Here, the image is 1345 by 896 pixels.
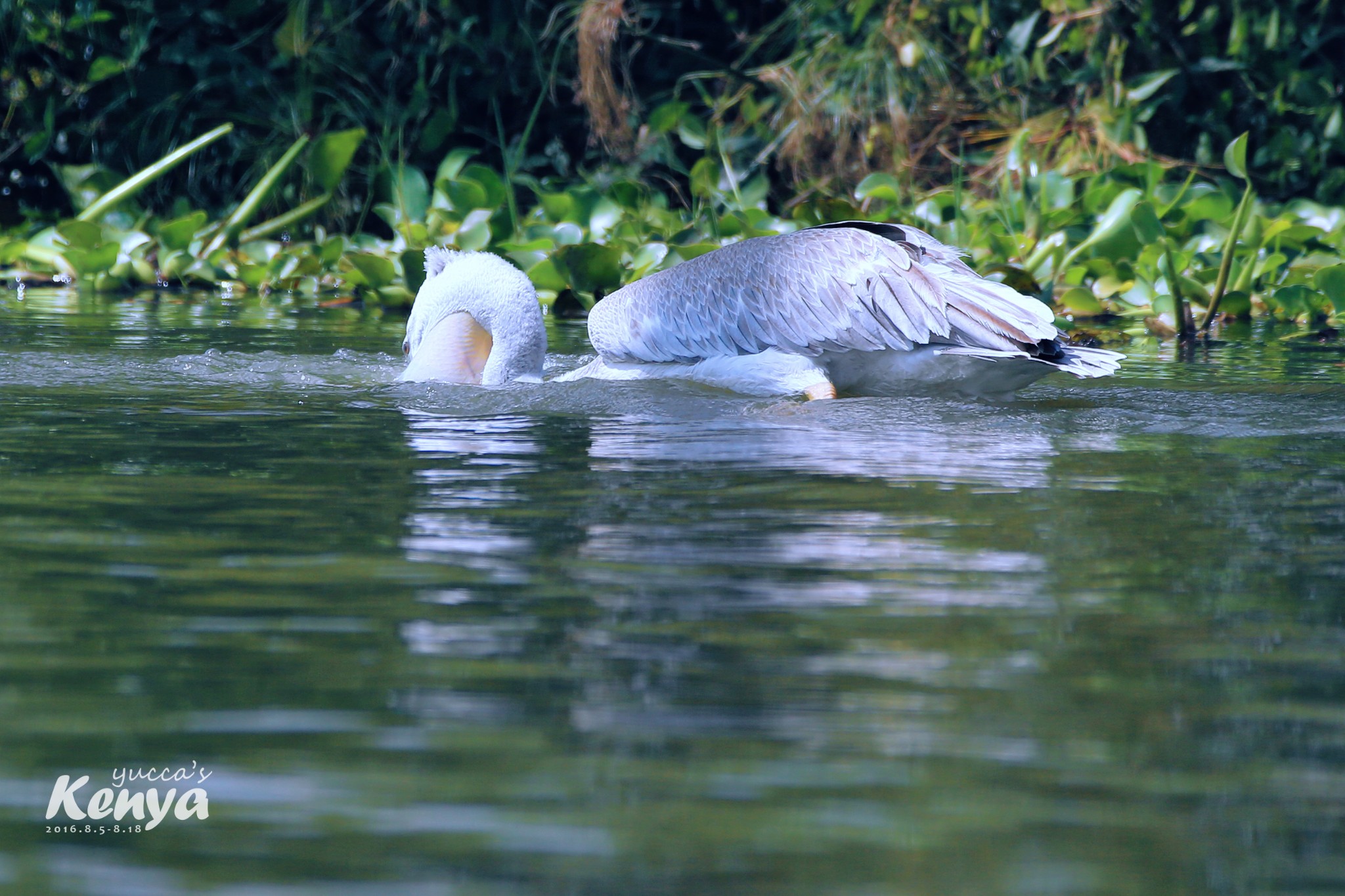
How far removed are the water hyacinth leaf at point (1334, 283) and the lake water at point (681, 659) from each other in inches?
99.9

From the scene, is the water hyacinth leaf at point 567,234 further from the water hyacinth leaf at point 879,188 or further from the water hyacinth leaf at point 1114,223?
the water hyacinth leaf at point 1114,223

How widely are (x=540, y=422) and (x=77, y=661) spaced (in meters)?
2.46

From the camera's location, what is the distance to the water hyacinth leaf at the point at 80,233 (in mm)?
8797

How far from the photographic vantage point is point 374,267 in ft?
26.7

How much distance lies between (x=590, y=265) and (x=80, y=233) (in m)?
2.89

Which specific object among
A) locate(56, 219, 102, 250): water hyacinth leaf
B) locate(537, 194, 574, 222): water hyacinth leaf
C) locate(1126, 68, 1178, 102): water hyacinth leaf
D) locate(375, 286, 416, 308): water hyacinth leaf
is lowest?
locate(375, 286, 416, 308): water hyacinth leaf

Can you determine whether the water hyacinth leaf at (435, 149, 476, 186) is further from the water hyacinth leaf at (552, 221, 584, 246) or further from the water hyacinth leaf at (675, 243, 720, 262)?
the water hyacinth leaf at (675, 243, 720, 262)

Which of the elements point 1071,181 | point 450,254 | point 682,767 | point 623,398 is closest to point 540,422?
point 623,398

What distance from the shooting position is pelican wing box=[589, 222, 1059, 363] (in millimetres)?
5016

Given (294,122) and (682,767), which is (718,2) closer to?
(294,122)

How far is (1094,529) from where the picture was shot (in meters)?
3.16

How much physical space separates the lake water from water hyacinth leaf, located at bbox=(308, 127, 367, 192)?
581 cm

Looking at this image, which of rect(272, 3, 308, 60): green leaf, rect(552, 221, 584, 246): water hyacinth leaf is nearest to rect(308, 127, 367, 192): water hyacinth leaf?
rect(272, 3, 308, 60): green leaf

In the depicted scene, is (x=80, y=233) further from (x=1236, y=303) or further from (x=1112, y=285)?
(x=1236, y=303)
